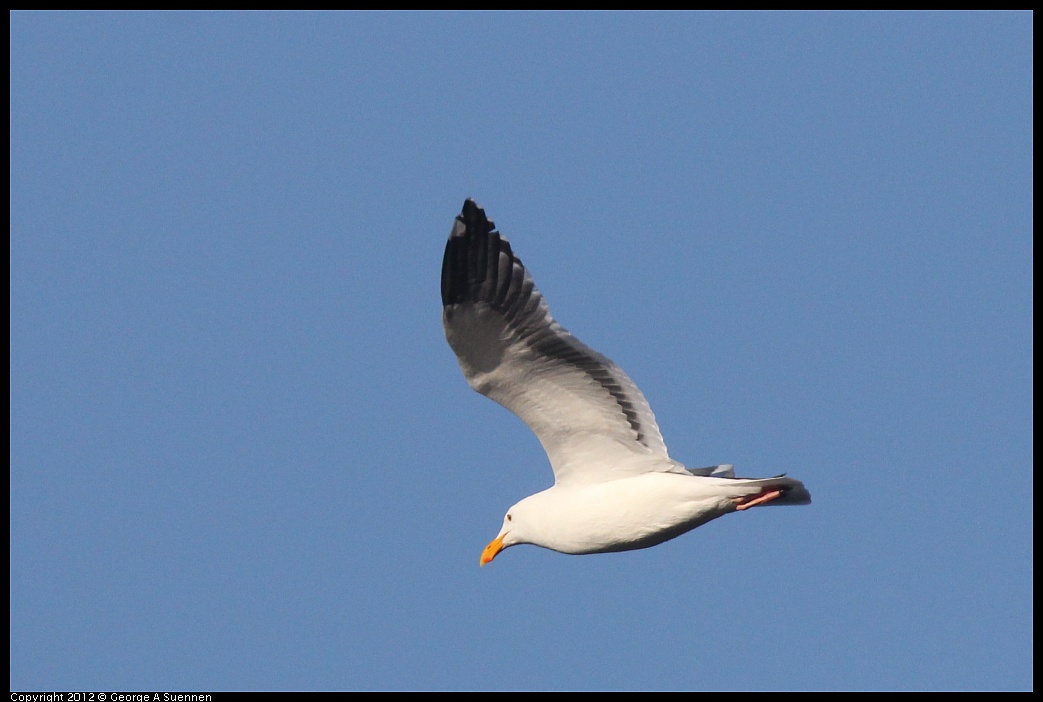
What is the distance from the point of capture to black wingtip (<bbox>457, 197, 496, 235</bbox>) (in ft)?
40.0

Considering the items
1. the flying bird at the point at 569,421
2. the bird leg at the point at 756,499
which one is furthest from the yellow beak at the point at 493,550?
the bird leg at the point at 756,499

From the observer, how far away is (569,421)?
13.1m

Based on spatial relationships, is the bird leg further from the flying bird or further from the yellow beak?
the yellow beak

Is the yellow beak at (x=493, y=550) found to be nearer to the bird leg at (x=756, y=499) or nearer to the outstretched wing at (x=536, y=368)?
the outstretched wing at (x=536, y=368)

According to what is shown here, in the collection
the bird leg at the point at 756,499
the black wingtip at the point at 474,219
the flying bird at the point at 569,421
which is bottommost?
the bird leg at the point at 756,499

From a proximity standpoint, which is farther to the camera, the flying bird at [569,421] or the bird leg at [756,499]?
the bird leg at [756,499]

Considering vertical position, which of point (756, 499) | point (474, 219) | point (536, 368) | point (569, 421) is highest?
point (474, 219)

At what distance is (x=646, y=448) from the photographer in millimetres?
13102

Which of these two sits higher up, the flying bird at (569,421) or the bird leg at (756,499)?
the flying bird at (569,421)

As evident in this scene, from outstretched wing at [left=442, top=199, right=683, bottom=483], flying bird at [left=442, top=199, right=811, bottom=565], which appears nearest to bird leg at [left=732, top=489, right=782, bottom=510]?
flying bird at [left=442, top=199, right=811, bottom=565]

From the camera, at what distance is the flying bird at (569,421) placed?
12234 millimetres

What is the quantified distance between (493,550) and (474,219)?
10.6ft

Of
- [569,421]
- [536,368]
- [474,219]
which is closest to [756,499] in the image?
[569,421]

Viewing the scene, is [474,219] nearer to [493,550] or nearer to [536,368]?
[536,368]
